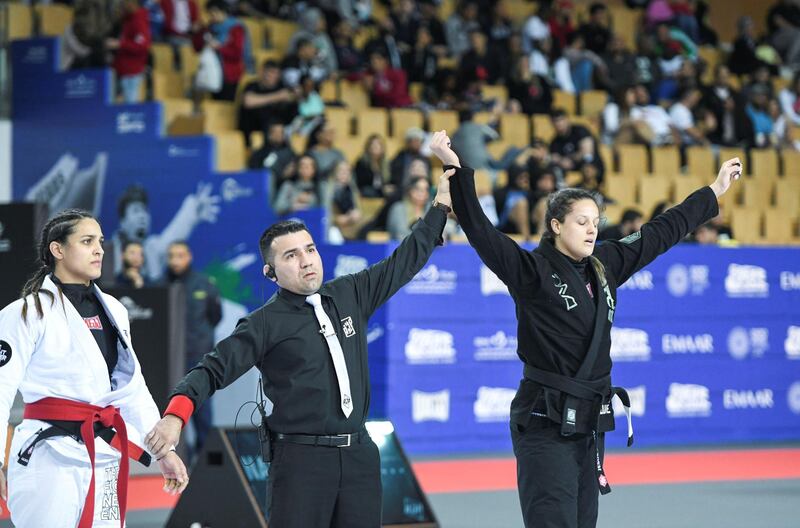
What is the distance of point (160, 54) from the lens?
16.4m

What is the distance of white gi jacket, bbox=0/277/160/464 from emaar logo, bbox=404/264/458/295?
7.73 metres

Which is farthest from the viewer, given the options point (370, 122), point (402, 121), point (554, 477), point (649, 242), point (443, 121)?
point (443, 121)

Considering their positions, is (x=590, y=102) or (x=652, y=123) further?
(x=590, y=102)

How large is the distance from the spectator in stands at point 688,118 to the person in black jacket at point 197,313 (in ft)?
27.5

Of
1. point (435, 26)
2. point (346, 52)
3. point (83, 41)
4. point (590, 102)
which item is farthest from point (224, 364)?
point (590, 102)

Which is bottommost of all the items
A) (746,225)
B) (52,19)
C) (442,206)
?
(442,206)

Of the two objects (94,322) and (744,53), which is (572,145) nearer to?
(744,53)

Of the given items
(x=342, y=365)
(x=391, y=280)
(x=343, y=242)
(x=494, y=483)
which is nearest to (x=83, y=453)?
(x=342, y=365)

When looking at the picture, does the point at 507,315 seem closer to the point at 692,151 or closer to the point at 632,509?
the point at 632,509

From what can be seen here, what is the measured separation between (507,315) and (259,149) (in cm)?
337

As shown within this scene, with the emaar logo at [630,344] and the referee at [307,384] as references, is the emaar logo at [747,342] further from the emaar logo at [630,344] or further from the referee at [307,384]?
the referee at [307,384]

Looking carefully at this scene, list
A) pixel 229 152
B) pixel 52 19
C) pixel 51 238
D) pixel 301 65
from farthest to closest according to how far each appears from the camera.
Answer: pixel 52 19 < pixel 301 65 < pixel 229 152 < pixel 51 238

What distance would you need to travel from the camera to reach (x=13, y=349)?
527 centimetres

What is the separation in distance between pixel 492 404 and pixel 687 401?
2.28m
